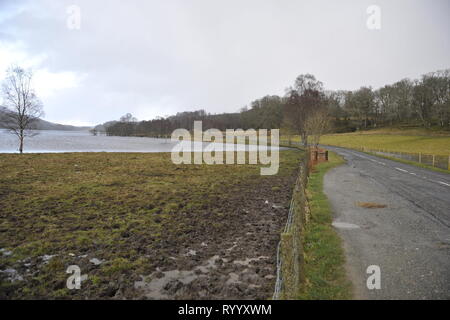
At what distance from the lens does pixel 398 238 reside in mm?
7180

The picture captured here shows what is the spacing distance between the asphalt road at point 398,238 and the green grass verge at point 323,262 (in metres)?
0.21

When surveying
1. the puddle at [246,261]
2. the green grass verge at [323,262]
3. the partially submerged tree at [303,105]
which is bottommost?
the puddle at [246,261]

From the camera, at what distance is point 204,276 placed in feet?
18.4

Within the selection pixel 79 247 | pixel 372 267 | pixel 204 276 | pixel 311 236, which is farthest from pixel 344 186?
pixel 79 247

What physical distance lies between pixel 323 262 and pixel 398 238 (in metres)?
2.92

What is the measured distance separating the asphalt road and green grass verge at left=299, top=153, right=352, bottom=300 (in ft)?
0.68

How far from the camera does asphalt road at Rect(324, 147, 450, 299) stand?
4.83 m

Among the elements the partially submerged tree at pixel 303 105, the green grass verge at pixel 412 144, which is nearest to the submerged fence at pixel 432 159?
the green grass verge at pixel 412 144

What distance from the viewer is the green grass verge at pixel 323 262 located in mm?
4738
